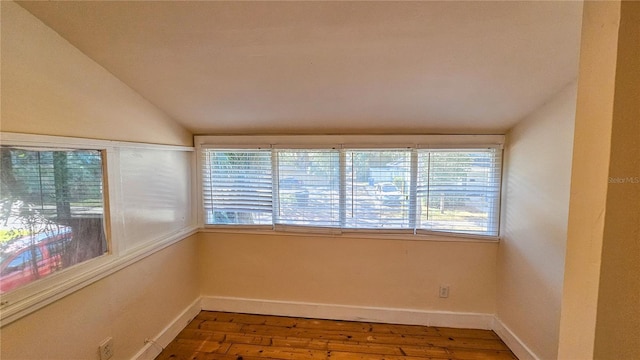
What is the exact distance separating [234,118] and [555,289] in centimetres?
256

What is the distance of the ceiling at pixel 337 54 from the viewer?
1.29 meters

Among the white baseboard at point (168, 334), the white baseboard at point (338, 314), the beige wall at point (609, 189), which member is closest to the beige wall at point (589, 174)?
the beige wall at point (609, 189)

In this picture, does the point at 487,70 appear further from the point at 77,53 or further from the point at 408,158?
the point at 77,53

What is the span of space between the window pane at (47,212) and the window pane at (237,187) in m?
1.07

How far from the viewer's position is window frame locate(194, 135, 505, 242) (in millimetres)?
2506

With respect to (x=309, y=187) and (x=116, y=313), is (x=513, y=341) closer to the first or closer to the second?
(x=309, y=187)

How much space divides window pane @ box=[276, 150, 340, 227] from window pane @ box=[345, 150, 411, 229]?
13 centimetres

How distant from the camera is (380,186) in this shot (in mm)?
2637

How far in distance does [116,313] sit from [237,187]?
1.30 metres

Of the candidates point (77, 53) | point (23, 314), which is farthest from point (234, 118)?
point (23, 314)

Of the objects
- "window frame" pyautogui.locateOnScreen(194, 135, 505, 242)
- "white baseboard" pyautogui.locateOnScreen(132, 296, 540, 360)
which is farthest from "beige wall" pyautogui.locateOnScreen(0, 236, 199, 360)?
"window frame" pyautogui.locateOnScreen(194, 135, 505, 242)

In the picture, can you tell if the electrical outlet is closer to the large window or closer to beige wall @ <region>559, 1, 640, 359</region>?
the large window

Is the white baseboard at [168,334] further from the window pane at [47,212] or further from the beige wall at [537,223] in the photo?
the beige wall at [537,223]

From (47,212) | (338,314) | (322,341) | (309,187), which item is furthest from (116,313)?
(338,314)
